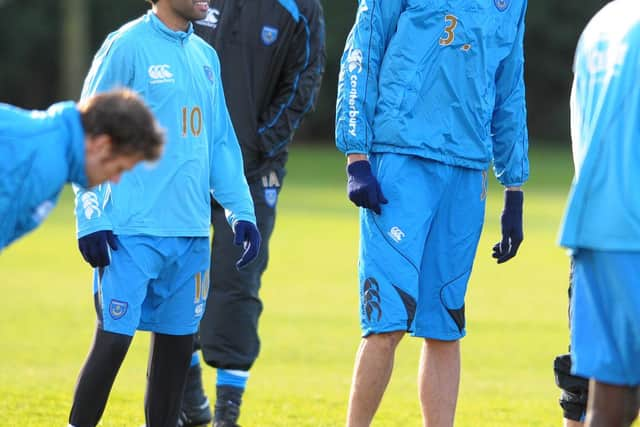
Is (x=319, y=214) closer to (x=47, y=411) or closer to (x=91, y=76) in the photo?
(x=47, y=411)

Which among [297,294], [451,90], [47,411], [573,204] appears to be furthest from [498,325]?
[573,204]

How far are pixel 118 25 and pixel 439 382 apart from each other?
43.6 metres

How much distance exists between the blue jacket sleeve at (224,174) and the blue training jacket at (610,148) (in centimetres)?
171

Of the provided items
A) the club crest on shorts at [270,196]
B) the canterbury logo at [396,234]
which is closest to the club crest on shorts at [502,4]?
A: the canterbury logo at [396,234]

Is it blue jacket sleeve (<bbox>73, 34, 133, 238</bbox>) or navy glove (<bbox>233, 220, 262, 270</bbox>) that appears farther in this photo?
navy glove (<bbox>233, 220, 262, 270</bbox>)

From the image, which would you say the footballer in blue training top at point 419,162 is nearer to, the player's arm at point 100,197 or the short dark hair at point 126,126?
the player's arm at point 100,197

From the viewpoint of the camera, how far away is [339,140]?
5.49 metres

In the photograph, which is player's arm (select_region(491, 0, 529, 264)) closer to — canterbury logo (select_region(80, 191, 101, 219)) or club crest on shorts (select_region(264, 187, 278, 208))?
club crest on shorts (select_region(264, 187, 278, 208))

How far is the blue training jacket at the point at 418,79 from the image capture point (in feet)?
18.0

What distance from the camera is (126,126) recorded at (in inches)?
154

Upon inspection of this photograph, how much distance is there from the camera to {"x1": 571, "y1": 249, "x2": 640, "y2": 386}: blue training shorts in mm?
4180

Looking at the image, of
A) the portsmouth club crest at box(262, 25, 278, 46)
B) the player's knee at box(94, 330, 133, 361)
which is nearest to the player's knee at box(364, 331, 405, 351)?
the player's knee at box(94, 330, 133, 361)

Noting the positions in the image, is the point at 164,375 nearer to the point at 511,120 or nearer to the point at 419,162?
the point at 419,162

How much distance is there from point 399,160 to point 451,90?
39cm
